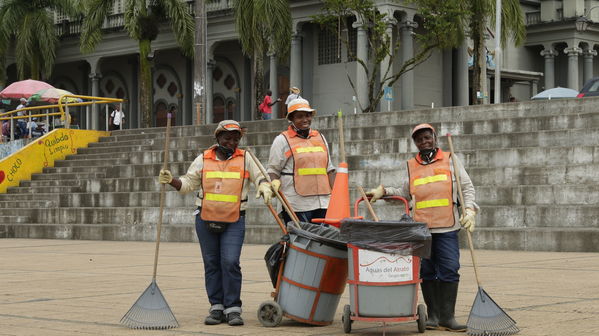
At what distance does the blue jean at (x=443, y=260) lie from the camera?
8.29 meters

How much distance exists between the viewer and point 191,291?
37.3ft

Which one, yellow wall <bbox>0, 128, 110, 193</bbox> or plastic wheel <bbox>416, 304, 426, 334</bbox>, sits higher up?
yellow wall <bbox>0, 128, 110, 193</bbox>

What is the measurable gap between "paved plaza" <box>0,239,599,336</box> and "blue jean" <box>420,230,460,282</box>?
0.44 metres

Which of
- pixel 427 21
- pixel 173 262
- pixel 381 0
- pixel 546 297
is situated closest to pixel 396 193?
pixel 546 297

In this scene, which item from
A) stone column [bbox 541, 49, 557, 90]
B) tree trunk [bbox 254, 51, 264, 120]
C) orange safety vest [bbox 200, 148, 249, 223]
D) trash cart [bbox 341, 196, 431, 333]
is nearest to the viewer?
trash cart [bbox 341, 196, 431, 333]

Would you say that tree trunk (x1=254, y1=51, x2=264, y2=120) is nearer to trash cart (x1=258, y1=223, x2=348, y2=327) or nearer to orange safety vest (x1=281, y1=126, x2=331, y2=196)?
orange safety vest (x1=281, y1=126, x2=331, y2=196)

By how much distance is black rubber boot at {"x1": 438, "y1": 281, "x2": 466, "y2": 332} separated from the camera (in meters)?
8.23

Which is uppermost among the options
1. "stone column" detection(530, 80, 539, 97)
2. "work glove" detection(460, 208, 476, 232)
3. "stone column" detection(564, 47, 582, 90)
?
"stone column" detection(564, 47, 582, 90)

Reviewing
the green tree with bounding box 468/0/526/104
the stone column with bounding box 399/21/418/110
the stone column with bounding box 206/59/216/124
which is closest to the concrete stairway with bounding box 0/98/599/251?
the green tree with bounding box 468/0/526/104

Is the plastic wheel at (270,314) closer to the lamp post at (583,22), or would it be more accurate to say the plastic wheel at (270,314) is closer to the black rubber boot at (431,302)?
the black rubber boot at (431,302)

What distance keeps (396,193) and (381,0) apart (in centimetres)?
2793

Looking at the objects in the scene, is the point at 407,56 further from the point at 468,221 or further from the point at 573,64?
the point at 468,221

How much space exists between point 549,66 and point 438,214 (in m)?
40.4

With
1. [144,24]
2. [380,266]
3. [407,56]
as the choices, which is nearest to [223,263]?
[380,266]
